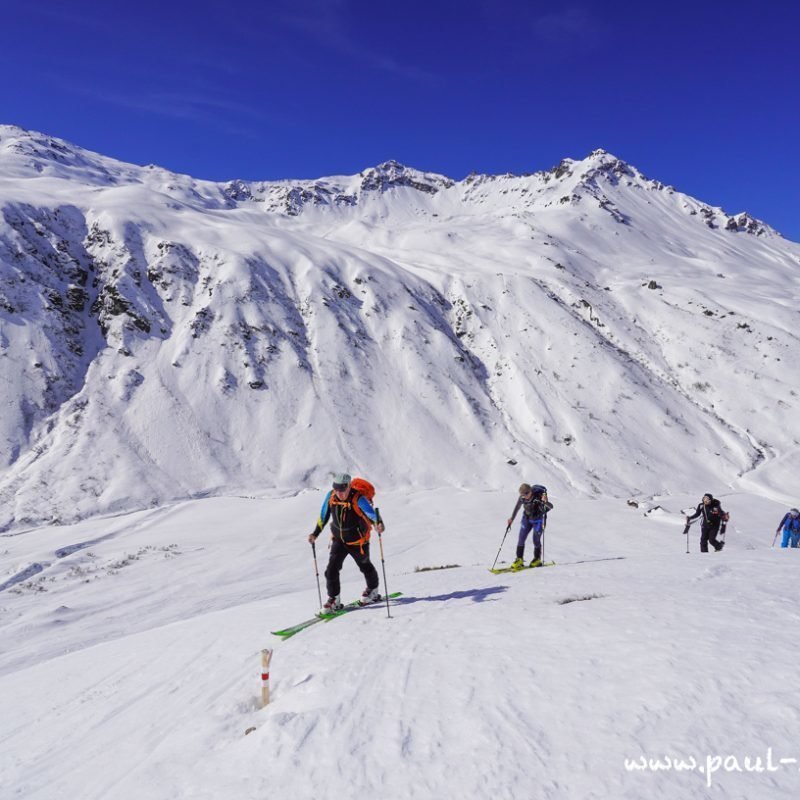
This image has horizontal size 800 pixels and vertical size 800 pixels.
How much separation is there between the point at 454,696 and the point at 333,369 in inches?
1437

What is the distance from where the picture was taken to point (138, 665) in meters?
7.74

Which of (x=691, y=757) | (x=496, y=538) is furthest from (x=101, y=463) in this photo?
(x=691, y=757)

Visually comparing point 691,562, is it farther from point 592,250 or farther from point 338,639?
point 592,250

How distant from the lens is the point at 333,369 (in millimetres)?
40594

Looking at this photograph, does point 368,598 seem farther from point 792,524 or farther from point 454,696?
point 792,524

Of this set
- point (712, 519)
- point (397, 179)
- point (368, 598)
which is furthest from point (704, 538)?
point (397, 179)

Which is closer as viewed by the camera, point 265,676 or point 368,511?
point 265,676

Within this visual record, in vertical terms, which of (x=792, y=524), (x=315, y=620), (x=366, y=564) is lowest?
(x=792, y=524)

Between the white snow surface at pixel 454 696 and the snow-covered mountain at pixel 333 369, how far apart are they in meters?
21.2

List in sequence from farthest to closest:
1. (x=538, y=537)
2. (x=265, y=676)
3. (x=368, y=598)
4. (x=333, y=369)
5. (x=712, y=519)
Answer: (x=333, y=369) → (x=712, y=519) → (x=538, y=537) → (x=368, y=598) → (x=265, y=676)

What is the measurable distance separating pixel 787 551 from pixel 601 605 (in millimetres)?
7137

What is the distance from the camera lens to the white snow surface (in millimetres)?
3814

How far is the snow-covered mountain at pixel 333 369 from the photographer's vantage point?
31703 mm

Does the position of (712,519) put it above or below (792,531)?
above
